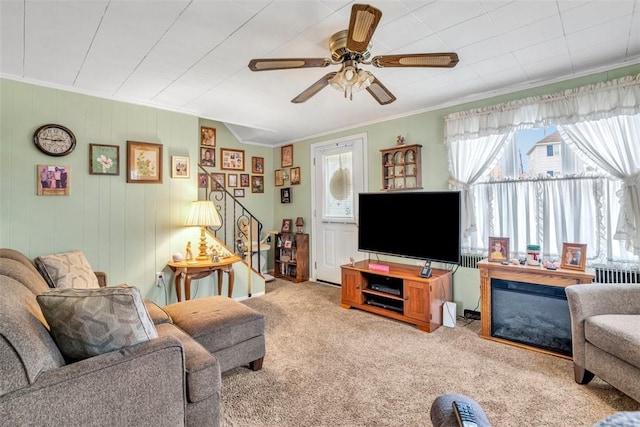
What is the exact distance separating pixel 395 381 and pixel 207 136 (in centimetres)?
436

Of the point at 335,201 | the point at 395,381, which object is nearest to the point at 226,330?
the point at 395,381

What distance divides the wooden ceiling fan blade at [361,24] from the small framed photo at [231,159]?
12.7 ft

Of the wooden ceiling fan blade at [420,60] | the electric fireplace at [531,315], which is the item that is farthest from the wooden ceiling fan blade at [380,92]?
the electric fireplace at [531,315]

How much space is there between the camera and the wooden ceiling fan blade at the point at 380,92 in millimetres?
2232

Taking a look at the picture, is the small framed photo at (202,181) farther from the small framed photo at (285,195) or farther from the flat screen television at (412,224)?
the flat screen television at (412,224)

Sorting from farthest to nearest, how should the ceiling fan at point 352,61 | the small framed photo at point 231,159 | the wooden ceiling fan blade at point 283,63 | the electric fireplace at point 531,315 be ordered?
the small framed photo at point 231,159, the electric fireplace at point 531,315, the wooden ceiling fan blade at point 283,63, the ceiling fan at point 352,61

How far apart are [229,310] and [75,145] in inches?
91.1

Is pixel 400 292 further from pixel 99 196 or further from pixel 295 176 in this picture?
pixel 99 196

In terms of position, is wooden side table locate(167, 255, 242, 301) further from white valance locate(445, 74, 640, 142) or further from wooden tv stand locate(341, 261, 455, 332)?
white valance locate(445, 74, 640, 142)

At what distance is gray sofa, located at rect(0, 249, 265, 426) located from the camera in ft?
3.23

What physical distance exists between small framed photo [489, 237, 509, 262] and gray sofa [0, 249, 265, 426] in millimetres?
2577

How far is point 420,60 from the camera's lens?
182 cm

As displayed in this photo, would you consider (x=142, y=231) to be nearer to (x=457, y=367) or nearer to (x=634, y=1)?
(x=457, y=367)

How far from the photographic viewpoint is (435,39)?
2.12m
